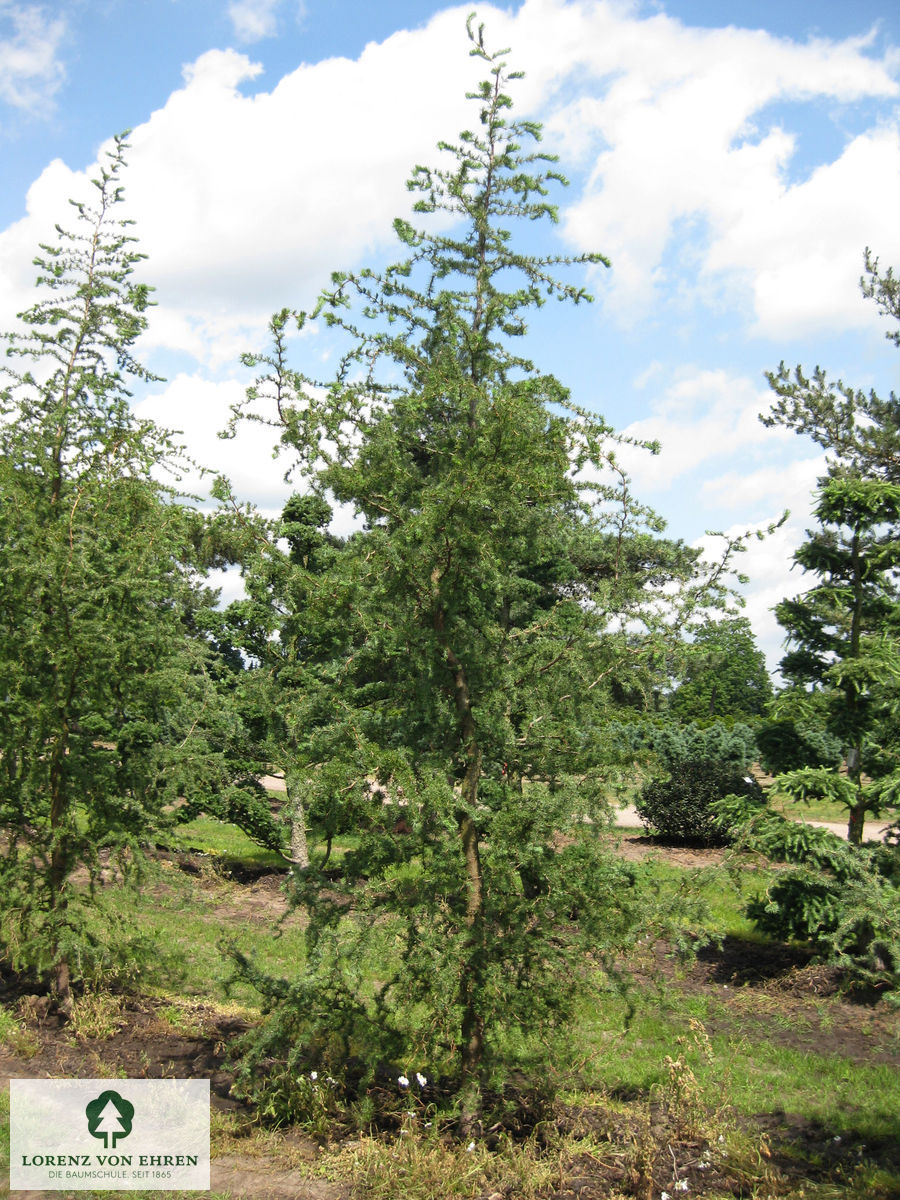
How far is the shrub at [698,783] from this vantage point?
566 inches

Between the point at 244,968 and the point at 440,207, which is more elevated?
the point at 440,207

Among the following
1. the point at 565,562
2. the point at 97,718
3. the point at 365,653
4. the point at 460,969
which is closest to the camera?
the point at 460,969

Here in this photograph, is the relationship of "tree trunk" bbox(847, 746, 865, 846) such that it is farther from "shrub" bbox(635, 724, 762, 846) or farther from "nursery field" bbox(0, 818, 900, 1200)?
"shrub" bbox(635, 724, 762, 846)

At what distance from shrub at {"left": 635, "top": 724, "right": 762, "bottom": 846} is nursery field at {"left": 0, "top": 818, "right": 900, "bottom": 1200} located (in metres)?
5.90

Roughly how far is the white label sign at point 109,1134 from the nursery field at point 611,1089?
156mm

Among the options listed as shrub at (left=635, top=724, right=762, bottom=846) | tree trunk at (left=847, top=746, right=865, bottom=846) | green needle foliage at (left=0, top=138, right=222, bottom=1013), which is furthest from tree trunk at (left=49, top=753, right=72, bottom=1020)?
shrub at (left=635, top=724, right=762, bottom=846)

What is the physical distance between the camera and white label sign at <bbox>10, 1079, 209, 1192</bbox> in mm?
4457

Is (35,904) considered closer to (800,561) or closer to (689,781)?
(800,561)

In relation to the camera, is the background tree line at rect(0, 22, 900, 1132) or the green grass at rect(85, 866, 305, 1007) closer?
the background tree line at rect(0, 22, 900, 1132)

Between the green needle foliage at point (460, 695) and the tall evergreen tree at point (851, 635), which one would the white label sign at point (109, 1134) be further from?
the tall evergreen tree at point (851, 635)

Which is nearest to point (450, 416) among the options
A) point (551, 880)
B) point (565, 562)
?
point (551, 880)

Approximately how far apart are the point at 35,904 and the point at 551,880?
4.10 m

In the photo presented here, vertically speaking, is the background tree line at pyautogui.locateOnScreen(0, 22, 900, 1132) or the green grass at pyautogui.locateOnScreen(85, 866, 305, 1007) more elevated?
the background tree line at pyautogui.locateOnScreen(0, 22, 900, 1132)

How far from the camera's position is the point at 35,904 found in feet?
21.5
